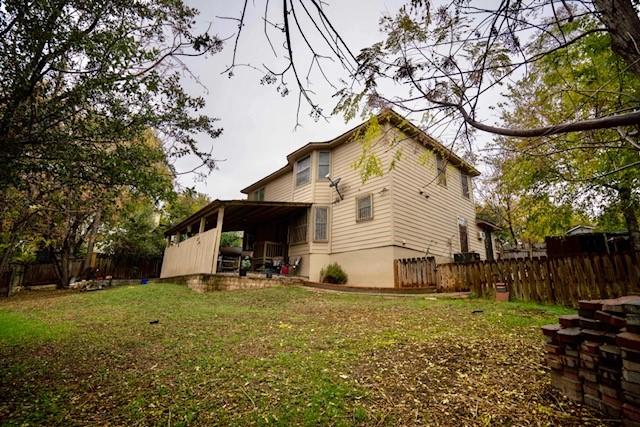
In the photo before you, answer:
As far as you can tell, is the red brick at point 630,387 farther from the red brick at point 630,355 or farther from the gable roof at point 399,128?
the gable roof at point 399,128

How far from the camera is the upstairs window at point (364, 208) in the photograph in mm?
12125

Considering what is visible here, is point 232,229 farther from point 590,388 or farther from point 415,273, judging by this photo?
point 590,388

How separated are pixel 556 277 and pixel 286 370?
708cm

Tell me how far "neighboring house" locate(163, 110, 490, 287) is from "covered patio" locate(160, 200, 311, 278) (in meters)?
0.05

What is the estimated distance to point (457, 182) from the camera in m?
15.6

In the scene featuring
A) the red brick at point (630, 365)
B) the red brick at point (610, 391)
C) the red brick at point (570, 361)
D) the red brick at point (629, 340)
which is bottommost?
the red brick at point (610, 391)

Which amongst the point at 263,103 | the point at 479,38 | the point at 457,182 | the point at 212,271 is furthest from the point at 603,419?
the point at 457,182

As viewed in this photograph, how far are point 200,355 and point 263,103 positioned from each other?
11.0ft

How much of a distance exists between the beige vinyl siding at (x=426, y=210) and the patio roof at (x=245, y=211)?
13.9ft

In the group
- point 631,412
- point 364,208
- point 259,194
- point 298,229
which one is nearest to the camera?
point 631,412

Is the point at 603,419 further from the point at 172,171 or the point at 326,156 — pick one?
the point at 326,156

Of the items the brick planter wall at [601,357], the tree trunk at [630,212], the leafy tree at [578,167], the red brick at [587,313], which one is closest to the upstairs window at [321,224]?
the leafy tree at [578,167]

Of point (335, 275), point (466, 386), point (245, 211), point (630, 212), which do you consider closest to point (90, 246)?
point (245, 211)

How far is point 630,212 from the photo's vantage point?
8.87 m
